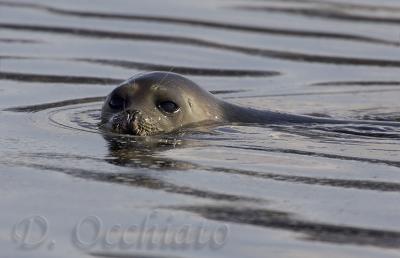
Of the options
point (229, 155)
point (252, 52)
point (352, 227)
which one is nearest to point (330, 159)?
point (229, 155)

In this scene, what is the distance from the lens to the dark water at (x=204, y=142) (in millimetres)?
6637

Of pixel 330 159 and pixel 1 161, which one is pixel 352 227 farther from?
pixel 1 161

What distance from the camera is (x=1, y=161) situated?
8.21 metres

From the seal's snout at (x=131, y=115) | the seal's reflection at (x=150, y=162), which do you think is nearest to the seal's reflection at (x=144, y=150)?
the seal's reflection at (x=150, y=162)

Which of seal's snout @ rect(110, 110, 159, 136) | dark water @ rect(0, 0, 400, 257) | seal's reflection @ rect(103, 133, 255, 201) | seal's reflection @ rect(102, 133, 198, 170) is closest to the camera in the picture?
dark water @ rect(0, 0, 400, 257)

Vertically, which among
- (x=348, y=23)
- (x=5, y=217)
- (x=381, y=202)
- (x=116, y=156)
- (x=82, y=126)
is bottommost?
(x=5, y=217)

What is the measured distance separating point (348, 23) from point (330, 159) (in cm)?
722

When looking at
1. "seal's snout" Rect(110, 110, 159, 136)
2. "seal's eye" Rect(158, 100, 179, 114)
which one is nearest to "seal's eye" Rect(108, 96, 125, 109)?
"seal's snout" Rect(110, 110, 159, 136)

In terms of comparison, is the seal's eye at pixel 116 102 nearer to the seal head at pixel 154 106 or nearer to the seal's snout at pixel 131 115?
the seal head at pixel 154 106

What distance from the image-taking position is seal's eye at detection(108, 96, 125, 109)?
9602 mm

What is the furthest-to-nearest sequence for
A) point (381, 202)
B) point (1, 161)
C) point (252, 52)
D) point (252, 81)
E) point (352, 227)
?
point (252, 52) → point (252, 81) → point (1, 161) → point (381, 202) → point (352, 227)

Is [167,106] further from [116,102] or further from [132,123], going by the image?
[132,123]

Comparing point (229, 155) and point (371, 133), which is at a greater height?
point (371, 133)

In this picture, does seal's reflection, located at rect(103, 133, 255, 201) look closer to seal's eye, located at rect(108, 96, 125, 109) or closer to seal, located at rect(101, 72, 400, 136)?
seal, located at rect(101, 72, 400, 136)
